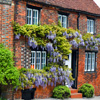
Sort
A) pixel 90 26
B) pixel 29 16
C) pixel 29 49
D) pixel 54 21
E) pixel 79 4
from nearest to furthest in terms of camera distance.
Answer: pixel 29 49 → pixel 29 16 → pixel 54 21 → pixel 79 4 → pixel 90 26

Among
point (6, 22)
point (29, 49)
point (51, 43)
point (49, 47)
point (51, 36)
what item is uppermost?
point (6, 22)

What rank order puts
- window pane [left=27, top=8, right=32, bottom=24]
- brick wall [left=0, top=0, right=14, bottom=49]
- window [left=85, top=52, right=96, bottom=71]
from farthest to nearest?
1. window [left=85, top=52, right=96, bottom=71]
2. window pane [left=27, top=8, right=32, bottom=24]
3. brick wall [left=0, top=0, right=14, bottom=49]

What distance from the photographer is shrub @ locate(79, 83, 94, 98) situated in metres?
15.0

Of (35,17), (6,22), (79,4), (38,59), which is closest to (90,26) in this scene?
(79,4)

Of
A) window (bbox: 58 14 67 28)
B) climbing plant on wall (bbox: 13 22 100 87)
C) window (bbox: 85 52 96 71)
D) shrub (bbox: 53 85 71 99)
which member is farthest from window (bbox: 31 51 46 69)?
window (bbox: 85 52 96 71)

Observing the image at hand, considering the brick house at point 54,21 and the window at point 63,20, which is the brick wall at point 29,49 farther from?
the window at point 63,20

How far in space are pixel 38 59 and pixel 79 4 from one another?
603 centimetres

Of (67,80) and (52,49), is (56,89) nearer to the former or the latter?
(67,80)

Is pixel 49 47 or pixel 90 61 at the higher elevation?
pixel 49 47

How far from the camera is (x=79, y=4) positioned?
16.6 metres

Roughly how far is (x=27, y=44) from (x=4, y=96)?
330 cm

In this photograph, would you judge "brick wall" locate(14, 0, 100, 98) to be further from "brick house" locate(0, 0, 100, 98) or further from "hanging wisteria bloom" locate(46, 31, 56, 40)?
"hanging wisteria bloom" locate(46, 31, 56, 40)

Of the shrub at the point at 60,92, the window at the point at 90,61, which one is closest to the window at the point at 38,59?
the shrub at the point at 60,92

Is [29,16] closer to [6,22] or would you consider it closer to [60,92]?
[6,22]
